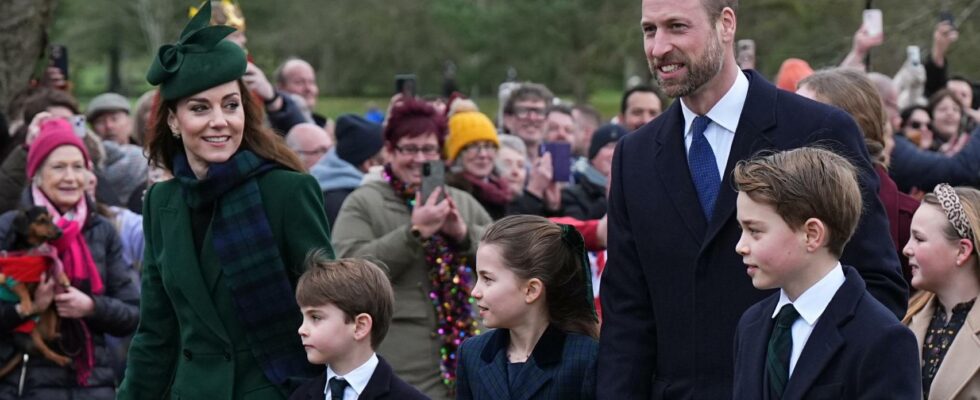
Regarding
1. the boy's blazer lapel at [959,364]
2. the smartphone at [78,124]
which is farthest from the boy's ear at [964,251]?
the smartphone at [78,124]

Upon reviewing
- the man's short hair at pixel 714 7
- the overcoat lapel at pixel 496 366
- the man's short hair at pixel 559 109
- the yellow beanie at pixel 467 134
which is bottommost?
the overcoat lapel at pixel 496 366

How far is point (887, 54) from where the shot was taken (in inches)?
1017

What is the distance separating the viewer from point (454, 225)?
22.8 feet

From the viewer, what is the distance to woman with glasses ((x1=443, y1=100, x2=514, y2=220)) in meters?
8.31

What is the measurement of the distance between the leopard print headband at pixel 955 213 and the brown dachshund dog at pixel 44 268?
4.15 m

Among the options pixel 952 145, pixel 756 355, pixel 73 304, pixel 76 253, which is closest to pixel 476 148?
pixel 76 253

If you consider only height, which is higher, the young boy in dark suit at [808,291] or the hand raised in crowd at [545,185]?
the young boy in dark suit at [808,291]

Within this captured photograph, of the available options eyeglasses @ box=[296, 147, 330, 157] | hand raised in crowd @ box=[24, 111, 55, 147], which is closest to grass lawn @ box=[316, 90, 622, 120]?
eyeglasses @ box=[296, 147, 330, 157]

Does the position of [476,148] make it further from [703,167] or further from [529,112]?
[703,167]

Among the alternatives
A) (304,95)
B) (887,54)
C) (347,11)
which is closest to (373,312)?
(304,95)

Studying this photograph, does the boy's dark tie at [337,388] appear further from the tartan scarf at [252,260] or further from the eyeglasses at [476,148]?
the eyeglasses at [476,148]

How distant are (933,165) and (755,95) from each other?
3839 millimetres

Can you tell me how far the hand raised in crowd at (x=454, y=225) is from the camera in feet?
22.6

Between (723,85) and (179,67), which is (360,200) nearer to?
(179,67)
